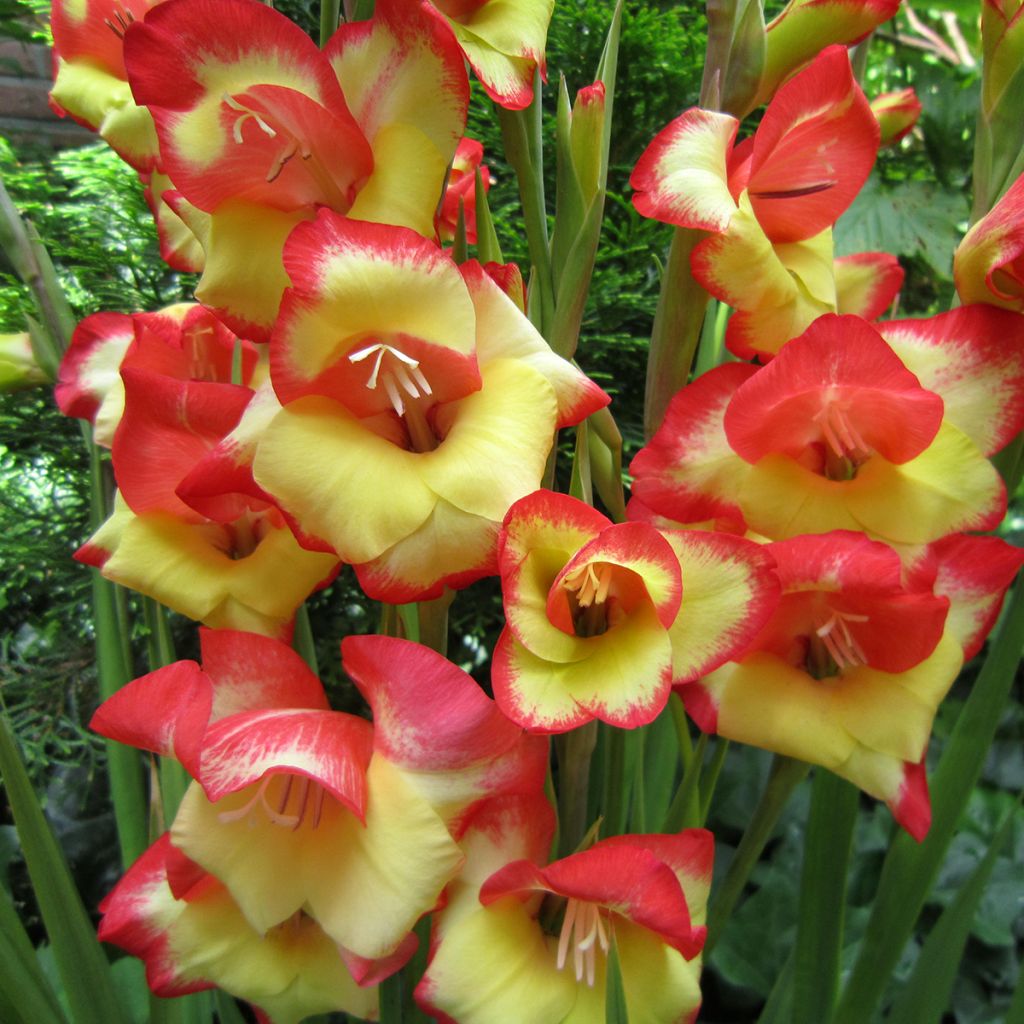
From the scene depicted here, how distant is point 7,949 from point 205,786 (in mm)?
275

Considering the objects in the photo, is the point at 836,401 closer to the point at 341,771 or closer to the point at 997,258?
the point at 997,258

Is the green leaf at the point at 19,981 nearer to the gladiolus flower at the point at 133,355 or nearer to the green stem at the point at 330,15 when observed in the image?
the gladiolus flower at the point at 133,355

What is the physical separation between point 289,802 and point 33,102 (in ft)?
7.09

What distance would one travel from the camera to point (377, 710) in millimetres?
389

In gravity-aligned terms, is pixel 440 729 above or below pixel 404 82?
below

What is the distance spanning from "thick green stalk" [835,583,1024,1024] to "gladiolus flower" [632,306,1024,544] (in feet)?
0.40

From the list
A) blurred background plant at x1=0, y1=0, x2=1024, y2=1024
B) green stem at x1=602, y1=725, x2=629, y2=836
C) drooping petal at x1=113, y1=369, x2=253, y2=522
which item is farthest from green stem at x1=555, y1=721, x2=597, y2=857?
blurred background plant at x1=0, y1=0, x2=1024, y2=1024

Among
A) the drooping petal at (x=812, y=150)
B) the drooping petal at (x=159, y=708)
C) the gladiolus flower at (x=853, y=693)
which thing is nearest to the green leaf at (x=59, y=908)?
the drooping petal at (x=159, y=708)

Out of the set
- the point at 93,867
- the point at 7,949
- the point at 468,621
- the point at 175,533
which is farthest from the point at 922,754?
the point at 93,867

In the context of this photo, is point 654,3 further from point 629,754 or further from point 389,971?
point 389,971

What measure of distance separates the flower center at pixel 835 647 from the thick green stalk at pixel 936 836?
0.11 metres

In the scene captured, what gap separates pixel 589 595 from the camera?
38cm

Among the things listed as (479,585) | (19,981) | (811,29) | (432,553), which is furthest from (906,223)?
(19,981)

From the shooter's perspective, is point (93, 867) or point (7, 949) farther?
point (93, 867)
